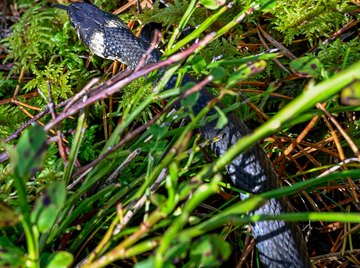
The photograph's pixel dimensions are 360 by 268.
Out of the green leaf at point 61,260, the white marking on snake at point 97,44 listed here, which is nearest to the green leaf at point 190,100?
the green leaf at point 61,260

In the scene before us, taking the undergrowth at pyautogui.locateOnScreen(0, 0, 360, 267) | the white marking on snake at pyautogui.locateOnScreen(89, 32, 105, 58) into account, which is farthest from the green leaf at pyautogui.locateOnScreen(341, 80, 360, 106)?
the white marking on snake at pyautogui.locateOnScreen(89, 32, 105, 58)

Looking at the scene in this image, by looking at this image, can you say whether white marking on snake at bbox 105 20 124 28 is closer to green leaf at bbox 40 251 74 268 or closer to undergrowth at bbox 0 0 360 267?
undergrowth at bbox 0 0 360 267

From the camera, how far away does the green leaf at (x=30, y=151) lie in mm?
821

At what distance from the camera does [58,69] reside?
209 cm

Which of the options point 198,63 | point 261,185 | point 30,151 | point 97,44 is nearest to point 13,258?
point 30,151

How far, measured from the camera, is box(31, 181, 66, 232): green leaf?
86 cm

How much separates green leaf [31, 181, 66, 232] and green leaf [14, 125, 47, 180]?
6 cm

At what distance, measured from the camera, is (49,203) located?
0.88 meters

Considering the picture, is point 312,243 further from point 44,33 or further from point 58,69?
point 44,33

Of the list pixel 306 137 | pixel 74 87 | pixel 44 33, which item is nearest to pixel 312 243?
pixel 306 137

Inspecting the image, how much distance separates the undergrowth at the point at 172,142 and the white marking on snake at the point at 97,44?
0.05 meters

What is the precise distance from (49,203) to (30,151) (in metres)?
0.11

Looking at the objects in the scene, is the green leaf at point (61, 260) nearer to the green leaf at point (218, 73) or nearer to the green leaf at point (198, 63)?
the green leaf at point (218, 73)

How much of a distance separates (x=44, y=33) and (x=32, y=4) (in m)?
0.29
